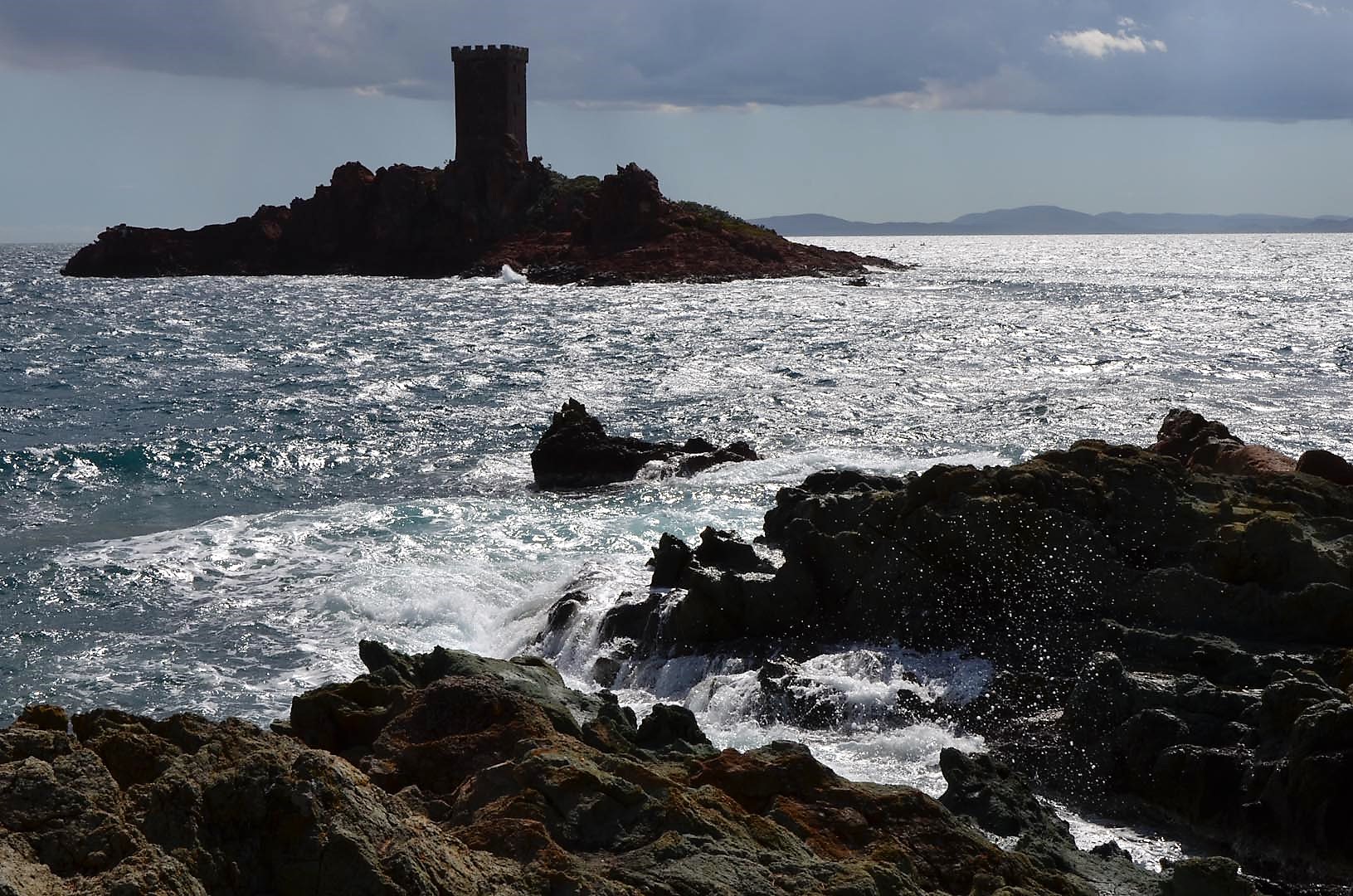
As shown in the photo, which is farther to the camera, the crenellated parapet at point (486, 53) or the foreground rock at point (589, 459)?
the crenellated parapet at point (486, 53)

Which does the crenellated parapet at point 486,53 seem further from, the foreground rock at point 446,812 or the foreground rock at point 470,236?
the foreground rock at point 446,812

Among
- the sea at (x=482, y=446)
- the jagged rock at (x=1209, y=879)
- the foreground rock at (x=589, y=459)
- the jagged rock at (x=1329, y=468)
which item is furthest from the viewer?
the foreground rock at (x=589, y=459)

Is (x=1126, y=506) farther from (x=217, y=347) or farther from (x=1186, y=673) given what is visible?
(x=217, y=347)

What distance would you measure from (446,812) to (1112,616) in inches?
294

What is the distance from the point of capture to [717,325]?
53.3 meters

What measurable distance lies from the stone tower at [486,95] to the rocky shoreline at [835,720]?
91.2 metres

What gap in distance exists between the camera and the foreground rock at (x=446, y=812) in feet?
14.4

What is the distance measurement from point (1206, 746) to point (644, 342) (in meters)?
38.2

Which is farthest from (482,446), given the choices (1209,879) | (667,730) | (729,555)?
(1209,879)

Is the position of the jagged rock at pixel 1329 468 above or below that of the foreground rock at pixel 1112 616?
above

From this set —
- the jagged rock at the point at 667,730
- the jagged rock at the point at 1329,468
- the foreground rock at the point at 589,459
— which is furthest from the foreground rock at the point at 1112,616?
the foreground rock at the point at 589,459

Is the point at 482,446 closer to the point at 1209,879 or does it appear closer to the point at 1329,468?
the point at 1329,468

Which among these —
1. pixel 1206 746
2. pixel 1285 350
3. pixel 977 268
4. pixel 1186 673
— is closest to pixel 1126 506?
pixel 1186 673

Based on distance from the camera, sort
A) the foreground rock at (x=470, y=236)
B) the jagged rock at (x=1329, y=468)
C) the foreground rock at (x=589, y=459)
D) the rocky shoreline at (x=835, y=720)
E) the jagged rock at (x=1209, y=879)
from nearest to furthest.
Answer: the rocky shoreline at (x=835, y=720), the jagged rock at (x=1209, y=879), the jagged rock at (x=1329, y=468), the foreground rock at (x=589, y=459), the foreground rock at (x=470, y=236)
